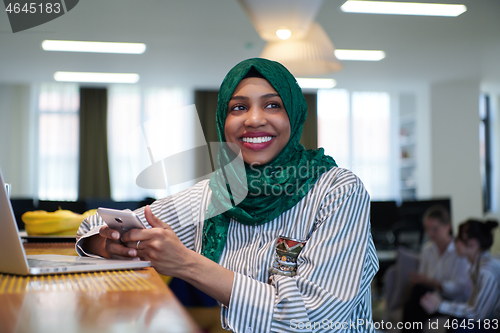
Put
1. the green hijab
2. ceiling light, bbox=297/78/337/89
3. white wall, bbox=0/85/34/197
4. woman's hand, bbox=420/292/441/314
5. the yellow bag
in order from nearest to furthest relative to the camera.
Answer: the green hijab, the yellow bag, woman's hand, bbox=420/292/441/314, ceiling light, bbox=297/78/337/89, white wall, bbox=0/85/34/197

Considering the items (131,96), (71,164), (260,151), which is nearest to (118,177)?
(71,164)

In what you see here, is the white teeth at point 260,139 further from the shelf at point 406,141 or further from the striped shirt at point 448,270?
the shelf at point 406,141

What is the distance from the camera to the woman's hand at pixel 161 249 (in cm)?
85

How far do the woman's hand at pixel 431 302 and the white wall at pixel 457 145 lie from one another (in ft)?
15.6

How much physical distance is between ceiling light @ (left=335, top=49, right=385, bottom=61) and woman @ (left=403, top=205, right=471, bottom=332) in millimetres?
2713

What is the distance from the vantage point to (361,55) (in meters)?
5.65

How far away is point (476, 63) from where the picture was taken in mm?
6094

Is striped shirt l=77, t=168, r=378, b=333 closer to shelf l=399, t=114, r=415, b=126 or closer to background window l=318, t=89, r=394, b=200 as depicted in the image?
background window l=318, t=89, r=394, b=200

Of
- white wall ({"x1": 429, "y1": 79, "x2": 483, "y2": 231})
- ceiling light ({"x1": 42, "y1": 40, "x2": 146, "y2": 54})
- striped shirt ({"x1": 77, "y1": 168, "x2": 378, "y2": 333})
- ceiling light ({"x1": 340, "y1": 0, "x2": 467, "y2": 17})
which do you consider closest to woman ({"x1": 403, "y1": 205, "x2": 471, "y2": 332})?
ceiling light ({"x1": 340, "y1": 0, "x2": 467, "y2": 17})

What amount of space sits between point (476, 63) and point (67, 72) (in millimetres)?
5831

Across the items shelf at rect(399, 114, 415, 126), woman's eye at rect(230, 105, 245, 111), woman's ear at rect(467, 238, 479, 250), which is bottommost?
woman's ear at rect(467, 238, 479, 250)

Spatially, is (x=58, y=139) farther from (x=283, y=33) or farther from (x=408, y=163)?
(x=408, y=163)

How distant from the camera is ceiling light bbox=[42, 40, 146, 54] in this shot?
Result: 504 cm

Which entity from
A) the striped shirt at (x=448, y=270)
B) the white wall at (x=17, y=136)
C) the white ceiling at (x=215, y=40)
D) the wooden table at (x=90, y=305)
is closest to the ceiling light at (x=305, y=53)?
the white ceiling at (x=215, y=40)
